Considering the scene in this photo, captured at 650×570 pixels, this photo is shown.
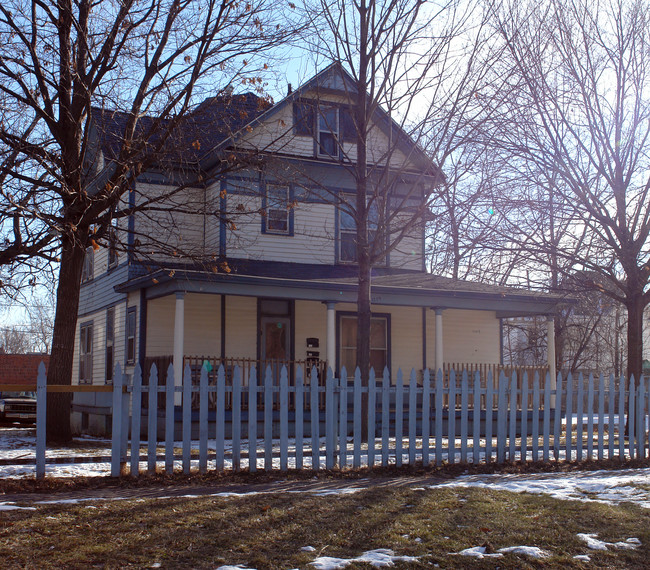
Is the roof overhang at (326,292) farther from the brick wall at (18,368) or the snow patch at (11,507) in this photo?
the brick wall at (18,368)

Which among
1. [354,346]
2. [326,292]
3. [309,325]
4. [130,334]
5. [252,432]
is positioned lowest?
[252,432]

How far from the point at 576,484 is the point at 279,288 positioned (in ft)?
30.2

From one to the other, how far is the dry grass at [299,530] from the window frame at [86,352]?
54.0 feet

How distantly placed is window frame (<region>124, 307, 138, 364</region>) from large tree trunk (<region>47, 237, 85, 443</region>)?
18.7ft

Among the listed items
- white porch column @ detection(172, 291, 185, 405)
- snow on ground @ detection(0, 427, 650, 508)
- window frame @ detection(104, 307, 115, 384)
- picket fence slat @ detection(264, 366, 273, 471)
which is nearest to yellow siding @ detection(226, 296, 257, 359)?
white porch column @ detection(172, 291, 185, 405)

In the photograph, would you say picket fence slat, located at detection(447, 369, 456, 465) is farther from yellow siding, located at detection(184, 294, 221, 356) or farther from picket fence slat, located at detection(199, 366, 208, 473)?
yellow siding, located at detection(184, 294, 221, 356)

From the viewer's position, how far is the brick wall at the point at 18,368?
1727 inches

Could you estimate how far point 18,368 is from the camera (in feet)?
148

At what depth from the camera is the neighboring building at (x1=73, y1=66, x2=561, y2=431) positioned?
1745 centimetres

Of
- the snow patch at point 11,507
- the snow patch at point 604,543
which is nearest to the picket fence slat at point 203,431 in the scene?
the snow patch at point 11,507

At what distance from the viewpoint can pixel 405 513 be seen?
6.84 m

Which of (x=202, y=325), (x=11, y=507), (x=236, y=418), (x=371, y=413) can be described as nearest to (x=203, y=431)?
(x=236, y=418)

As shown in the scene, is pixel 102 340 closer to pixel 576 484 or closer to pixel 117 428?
pixel 117 428

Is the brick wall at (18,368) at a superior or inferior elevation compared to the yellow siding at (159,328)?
inferior
